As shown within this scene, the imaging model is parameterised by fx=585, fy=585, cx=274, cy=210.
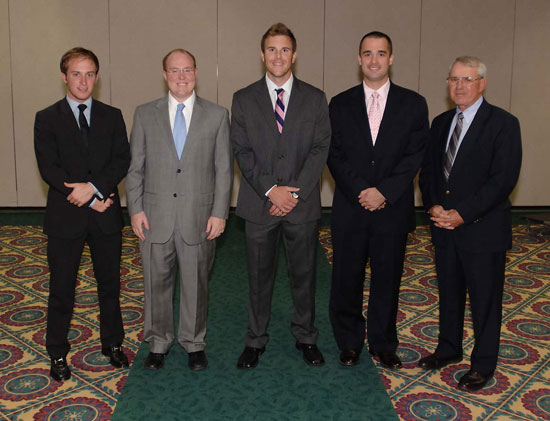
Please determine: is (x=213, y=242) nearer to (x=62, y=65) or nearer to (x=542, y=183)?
(x=62, y=65)

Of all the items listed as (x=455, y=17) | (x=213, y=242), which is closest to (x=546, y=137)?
(x=455, y=17)

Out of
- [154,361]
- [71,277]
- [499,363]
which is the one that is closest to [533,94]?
[499,363]

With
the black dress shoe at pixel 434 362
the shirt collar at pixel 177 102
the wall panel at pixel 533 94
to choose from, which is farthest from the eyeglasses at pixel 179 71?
the wall panel at pixel 533 94

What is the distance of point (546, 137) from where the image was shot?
8.64 m

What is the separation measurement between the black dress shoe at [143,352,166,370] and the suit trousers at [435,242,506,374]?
1.68 meters

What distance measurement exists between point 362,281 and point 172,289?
114 centimetres

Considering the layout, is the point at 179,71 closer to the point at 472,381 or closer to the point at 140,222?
the point at 140,222

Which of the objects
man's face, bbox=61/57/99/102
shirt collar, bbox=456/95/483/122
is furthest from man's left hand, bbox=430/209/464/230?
man's face, bbox=61/57/99/102

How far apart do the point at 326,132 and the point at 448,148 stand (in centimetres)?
69

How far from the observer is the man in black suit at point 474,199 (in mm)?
3084

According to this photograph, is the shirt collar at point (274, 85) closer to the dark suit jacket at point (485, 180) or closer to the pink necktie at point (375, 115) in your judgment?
the pink necktie at point (375, 115)

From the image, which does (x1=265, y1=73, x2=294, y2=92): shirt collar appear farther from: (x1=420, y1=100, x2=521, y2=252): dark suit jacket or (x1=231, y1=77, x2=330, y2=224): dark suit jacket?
(x1=420, y1=100, x2=521, y2=252): dark suit jacket

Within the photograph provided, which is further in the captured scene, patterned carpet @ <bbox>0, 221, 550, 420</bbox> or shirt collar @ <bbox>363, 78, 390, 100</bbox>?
shirt collar @ <bbox>363, 78, 390, 100</bbox>

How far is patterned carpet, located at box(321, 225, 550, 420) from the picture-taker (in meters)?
3.03
